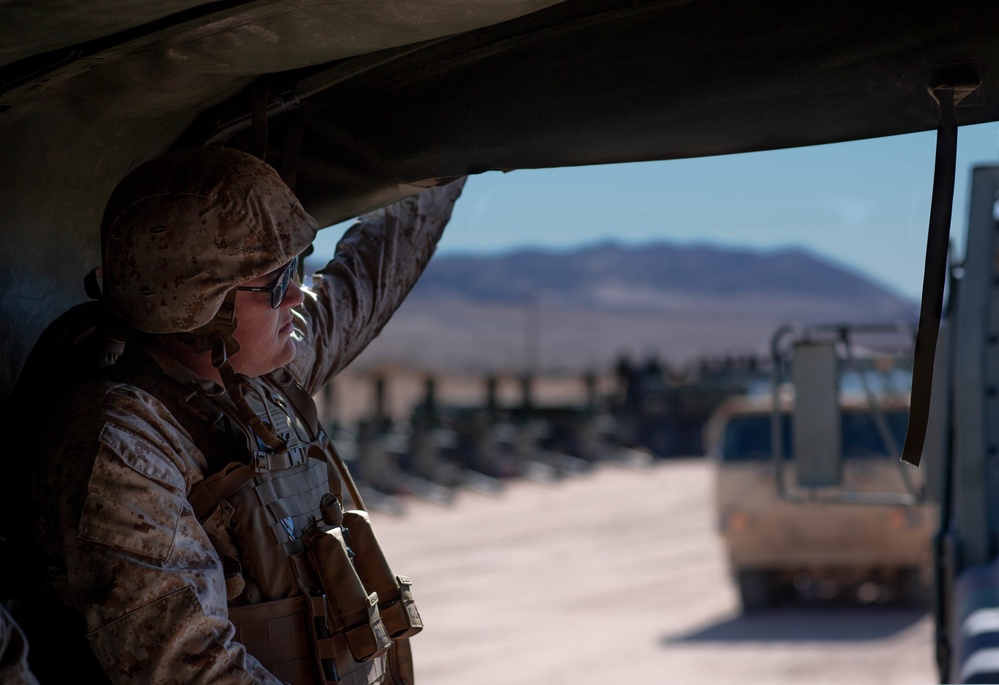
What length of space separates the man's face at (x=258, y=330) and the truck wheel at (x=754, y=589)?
997cm

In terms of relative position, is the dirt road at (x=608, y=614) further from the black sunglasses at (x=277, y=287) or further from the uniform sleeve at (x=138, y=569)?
the uniform sleeve at (x=138, y=569)

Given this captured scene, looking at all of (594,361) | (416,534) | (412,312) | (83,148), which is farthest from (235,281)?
(412,312)

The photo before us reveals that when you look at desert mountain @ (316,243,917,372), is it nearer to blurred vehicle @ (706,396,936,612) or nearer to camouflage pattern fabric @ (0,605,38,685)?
blurred vehicle @ (706,396,936,612)

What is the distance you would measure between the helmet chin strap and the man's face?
2 cm

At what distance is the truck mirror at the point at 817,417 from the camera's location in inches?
180

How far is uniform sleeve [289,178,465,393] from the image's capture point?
8.96 feet

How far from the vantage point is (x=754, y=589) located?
38.5 ft

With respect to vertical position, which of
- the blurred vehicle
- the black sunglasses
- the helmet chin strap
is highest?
the black sunglasses

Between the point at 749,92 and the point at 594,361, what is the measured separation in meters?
105

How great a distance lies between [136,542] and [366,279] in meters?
1.14

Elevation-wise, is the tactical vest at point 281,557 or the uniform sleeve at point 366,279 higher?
the uniform sleeve at point 366,279

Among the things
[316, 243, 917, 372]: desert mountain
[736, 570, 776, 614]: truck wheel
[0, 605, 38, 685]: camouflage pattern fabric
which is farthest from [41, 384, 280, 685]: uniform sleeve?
[316, 243, 917, 372]: desert mountain

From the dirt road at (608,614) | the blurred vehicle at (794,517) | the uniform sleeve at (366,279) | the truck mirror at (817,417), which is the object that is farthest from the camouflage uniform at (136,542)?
the blurred vehicle at (794,517)

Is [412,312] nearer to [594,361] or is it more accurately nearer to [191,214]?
[594,361]
